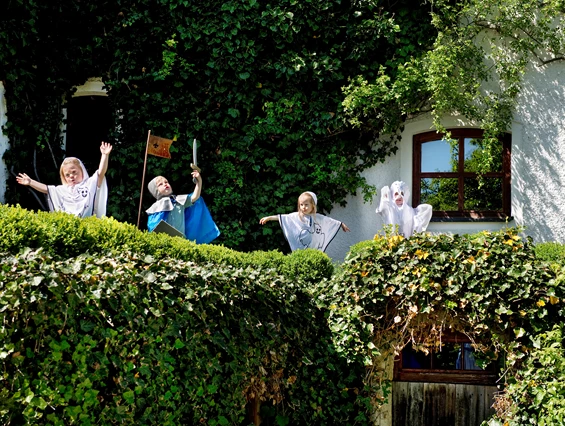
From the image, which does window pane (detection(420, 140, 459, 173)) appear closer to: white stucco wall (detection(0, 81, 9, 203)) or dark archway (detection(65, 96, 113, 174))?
dark archway (detection(65, 96, 113, 174))

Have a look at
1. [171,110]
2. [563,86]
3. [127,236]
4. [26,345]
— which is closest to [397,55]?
[563,86]

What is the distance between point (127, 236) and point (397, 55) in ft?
18.2

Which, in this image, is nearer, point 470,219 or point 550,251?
point 550,251

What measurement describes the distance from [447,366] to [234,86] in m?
4.88

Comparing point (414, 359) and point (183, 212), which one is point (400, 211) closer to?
point (414, 359)

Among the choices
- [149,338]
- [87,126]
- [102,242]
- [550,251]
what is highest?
[87,126]

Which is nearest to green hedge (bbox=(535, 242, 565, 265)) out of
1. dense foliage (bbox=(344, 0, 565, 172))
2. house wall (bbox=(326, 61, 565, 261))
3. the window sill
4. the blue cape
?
house wall (bbox=(326, 61, 565, 261))

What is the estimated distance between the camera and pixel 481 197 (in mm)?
11656

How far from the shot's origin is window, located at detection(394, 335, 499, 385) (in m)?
8.70

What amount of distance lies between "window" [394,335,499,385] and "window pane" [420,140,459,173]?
339 centimetres

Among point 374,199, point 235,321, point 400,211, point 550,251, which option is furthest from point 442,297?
point 374,199

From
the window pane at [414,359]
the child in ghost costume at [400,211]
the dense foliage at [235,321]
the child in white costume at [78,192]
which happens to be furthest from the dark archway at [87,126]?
the window pane at [414,359]

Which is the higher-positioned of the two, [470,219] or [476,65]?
[476,65]

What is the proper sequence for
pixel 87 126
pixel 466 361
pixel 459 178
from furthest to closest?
pixel 87 126 < pixel 459 178 < pixel 466 361
